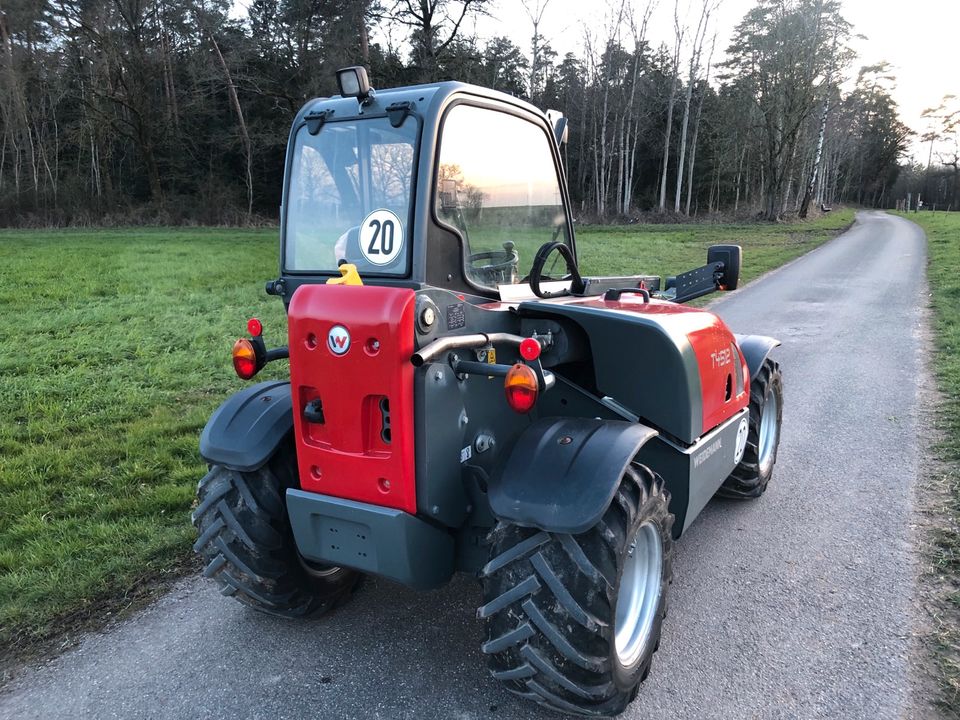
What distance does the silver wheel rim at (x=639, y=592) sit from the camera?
2688 millimetres

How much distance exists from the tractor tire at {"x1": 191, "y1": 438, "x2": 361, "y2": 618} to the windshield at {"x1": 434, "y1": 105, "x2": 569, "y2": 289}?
4.02 ft

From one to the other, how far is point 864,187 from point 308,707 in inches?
3871

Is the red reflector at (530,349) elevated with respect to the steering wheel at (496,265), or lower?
lower

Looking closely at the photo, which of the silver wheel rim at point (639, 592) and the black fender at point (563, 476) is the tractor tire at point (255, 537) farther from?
A: the silver wheel rim at point (639, 592)

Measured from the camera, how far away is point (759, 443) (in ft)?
14.0

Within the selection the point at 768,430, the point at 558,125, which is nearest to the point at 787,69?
the point at 768,430

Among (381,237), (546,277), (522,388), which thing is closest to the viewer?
(522,388)

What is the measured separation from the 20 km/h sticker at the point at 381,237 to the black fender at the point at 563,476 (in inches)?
33.9

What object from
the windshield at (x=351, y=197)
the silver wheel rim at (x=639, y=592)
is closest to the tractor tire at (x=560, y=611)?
the silver wheel rim at (x=639, y=592)

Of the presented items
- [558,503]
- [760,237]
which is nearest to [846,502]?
[558,503]

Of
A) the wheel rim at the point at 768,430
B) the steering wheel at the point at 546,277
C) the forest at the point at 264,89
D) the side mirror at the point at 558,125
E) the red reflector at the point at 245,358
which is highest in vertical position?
the forest at the point at 264,89

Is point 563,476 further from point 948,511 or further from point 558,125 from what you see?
point 948,511

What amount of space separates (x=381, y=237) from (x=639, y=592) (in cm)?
177

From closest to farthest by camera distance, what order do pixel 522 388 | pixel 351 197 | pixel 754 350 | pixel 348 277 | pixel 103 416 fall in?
pixel 522 388
pixel 348 277
pixel 351 197
pixel 754 350
pixel 103 416
